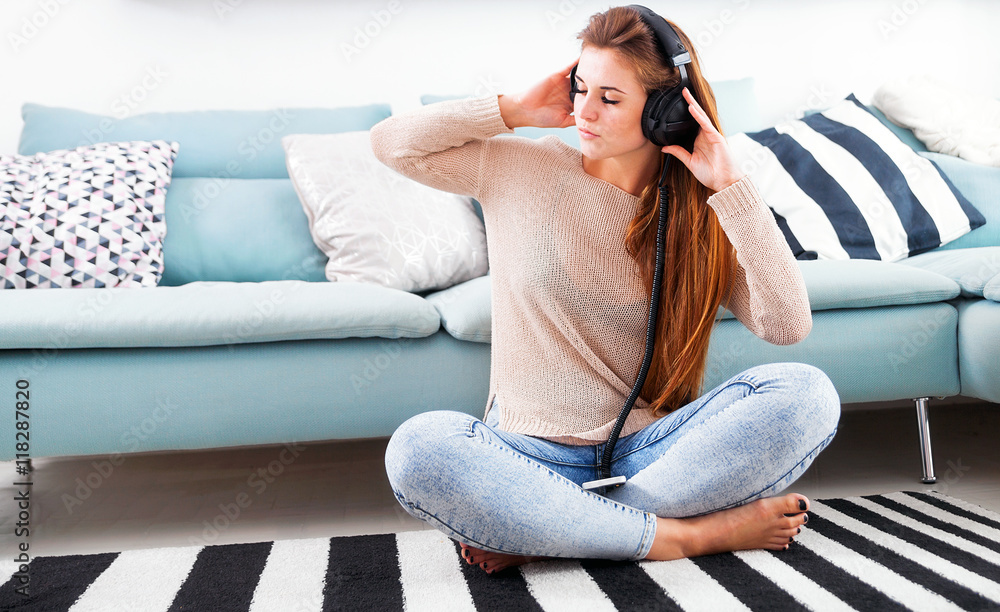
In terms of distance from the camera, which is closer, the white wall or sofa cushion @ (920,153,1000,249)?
sofa cushion @ (920,153,1000,249)

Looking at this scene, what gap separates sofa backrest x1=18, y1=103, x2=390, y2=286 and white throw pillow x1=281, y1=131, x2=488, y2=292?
10 cm

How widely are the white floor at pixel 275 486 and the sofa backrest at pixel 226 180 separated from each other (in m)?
0.49

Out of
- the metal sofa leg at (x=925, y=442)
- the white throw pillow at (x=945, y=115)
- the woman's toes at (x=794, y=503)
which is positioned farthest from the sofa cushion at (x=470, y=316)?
the white throw pillow at (x=945, y=115)

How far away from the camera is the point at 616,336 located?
1129 millimetres

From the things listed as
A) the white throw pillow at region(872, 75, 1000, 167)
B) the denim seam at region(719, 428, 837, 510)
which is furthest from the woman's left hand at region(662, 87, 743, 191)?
the white throw pillow at region(872, 75, 1000, 167)

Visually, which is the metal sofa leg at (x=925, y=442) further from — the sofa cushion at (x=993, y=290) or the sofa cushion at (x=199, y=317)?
the sofa cushion at (x=199, y=317)

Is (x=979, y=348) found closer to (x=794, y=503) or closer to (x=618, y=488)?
(x=794, y=503)

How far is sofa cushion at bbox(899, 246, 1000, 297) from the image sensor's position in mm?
1446

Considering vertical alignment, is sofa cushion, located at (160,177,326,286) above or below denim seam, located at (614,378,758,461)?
above

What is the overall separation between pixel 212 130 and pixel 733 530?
1680 mm

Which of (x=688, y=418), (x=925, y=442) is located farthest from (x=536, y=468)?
(x=925, y=442)

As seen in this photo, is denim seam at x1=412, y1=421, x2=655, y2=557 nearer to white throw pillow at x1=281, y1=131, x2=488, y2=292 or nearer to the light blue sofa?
the light blue sofa

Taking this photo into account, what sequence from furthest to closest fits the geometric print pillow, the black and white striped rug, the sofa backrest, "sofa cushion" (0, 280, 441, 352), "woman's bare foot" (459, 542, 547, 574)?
the sofa backrest
the geometric print pillow
"sofa cushion" (0, 280, 441, 352)
"woman's bare foot" (459, 542, 547, 574)
the black and white striped rug

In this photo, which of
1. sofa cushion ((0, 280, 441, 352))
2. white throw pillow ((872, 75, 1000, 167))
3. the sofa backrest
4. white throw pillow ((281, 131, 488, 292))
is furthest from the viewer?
white throw pillow ((872, 75, 1000, 167))
